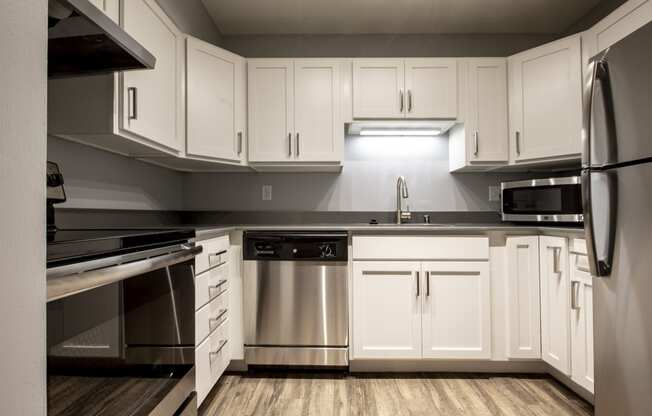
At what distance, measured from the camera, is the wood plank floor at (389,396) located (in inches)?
71.4

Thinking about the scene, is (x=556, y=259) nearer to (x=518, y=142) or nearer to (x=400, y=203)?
(x=518, y=142)

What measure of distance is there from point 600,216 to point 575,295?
845 mm

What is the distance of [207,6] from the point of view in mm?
2551

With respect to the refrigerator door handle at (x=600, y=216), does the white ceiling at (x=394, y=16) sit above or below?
above

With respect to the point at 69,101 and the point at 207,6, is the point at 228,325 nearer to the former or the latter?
the point at 69,101

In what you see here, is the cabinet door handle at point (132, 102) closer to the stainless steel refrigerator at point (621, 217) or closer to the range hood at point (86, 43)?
the range hood at point (86, 43)

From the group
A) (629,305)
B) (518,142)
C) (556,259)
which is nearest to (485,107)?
A: (518,142)

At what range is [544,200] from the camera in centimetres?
217

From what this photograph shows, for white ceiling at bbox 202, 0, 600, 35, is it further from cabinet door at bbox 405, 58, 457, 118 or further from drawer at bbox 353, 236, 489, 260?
drawer at bbox 353, 236, 489, 260

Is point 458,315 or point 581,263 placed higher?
point 581,263

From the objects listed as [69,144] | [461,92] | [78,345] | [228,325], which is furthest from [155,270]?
[461,92]

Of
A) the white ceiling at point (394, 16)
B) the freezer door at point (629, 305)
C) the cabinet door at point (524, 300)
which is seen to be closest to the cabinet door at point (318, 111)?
the white ceiling at point (394, 16)

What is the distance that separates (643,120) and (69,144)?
2142 millimetres

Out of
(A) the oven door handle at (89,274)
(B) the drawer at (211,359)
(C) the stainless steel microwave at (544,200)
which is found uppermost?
(C) the stainless steel microwave at (544,200)
